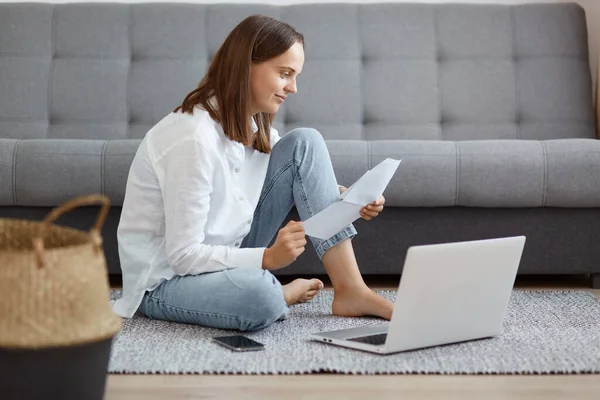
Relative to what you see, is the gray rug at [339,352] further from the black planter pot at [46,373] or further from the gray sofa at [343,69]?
the gray sofa at [343,69]

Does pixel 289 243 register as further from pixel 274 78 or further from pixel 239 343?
pixel 274 78

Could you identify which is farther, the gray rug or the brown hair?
the brown hair

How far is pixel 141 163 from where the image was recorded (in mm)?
2008

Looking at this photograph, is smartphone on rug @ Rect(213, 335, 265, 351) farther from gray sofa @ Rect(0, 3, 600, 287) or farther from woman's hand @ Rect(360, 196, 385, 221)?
gray sofa @ Rect(0, 3, 600, 287)

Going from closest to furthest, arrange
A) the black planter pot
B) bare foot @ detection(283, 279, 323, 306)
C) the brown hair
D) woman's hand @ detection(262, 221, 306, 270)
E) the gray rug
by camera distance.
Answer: the black planter pot
the gray rug
woman's hand @ detection(262, 221, 306, 270)
the brown hair
bare foot @ detection(283, 279, 323, 306)

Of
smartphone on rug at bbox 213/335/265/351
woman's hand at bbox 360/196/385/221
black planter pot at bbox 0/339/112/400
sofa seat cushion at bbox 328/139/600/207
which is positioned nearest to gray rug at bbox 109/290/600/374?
smartphone on rug at bbox 213/335/265/351

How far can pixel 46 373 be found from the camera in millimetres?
1174

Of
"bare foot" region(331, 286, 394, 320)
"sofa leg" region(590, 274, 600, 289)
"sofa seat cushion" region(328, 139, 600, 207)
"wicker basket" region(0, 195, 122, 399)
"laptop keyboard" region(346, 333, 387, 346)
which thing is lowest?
"sofa leg" region(590, 274, 600, 289)

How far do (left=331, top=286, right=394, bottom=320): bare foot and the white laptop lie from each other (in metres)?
0.20

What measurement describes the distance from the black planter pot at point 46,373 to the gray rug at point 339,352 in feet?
1.26

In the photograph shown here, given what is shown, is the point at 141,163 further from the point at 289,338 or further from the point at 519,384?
the point at 519,384

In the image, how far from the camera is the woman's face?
80.0 inches

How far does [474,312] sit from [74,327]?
2.86 feet

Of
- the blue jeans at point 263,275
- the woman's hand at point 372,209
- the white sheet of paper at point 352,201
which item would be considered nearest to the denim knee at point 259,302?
the blue jeans at point 263,275
